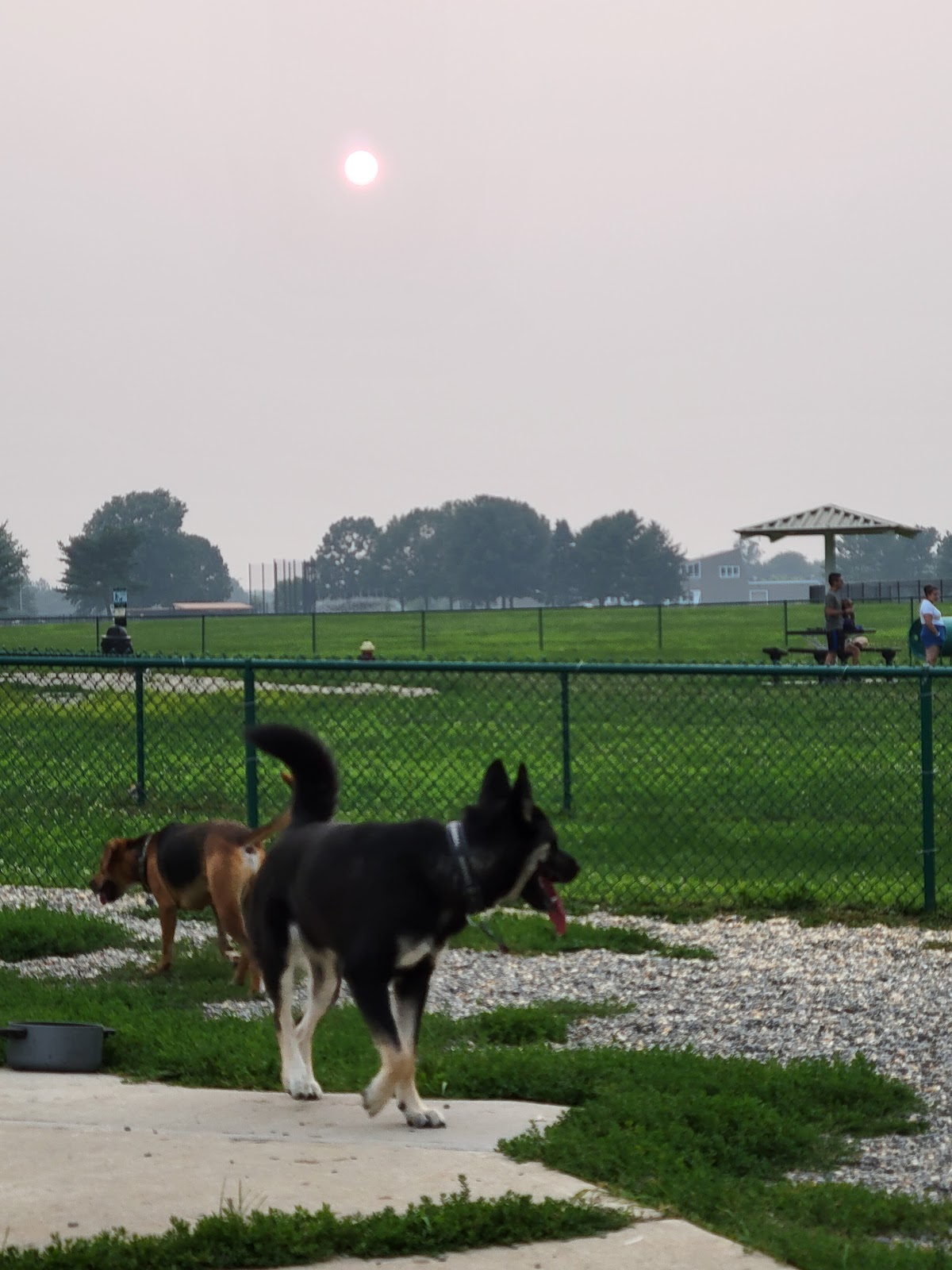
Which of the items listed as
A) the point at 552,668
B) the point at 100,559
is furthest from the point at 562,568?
the point at 552,668

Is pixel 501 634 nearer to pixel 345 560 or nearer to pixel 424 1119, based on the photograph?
pixel 424 1119

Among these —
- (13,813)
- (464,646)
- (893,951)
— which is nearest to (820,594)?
(464,646)

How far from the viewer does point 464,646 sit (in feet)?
170

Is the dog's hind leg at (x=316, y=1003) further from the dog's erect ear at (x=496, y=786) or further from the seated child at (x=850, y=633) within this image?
the seated child at (x=850, y=633)

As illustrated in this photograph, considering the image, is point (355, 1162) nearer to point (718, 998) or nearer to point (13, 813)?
point (718, 998)

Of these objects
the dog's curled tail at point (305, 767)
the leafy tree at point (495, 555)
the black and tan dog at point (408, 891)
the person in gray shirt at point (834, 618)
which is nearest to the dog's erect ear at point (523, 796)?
the black and tan dog at point (408, 891)

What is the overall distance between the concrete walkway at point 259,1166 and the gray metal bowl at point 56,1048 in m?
0.35

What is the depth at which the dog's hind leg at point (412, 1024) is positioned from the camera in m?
5.34

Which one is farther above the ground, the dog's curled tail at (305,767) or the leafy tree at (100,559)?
the leafy tree at (100,559)

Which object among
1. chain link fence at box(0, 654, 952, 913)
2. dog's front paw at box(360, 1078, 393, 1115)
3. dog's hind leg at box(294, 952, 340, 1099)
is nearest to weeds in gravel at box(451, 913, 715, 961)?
chain link fence at box(0, 654, 952, 913)

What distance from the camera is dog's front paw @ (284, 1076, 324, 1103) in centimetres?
580

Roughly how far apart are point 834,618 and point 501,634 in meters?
34.5

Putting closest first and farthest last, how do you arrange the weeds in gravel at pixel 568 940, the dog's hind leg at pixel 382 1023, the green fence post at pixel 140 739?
the dog's hind leg at pixel 382 1023 → the weeds in gravel at pixel 568 940 → the green fence post at pixel 140 739

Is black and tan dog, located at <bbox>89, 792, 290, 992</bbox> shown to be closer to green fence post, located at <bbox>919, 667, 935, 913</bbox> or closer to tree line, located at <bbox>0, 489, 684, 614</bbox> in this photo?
green fence post, located at <bbox>919, 667, 935, 913</bbox>
